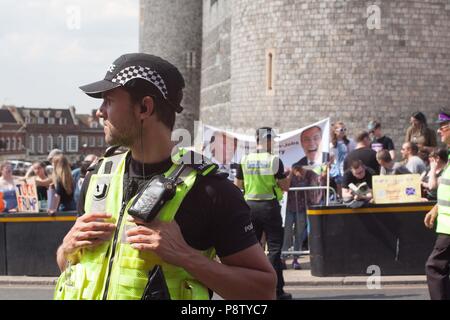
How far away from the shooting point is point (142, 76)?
2904 mm

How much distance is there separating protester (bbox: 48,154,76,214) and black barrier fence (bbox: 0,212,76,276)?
329 mm

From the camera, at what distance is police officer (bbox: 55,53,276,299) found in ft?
9.16

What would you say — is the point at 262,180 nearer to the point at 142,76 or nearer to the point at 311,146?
the point at 311,146

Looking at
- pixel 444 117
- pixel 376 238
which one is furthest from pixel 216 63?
pixel 444 117

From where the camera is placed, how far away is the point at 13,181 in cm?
1334

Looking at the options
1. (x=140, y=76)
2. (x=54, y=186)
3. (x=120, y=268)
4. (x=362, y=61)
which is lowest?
(x=54, y=186)

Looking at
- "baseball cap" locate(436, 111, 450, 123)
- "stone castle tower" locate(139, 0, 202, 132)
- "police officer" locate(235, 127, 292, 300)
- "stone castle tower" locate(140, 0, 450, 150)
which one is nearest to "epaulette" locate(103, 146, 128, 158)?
"baseball cap" locate(436, 111, 450, 123)

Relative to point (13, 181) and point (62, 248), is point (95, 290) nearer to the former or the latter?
point (62, 248)

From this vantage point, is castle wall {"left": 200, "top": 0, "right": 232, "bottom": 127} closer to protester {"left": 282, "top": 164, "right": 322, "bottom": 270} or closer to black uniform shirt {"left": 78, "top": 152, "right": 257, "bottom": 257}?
protester {"left": 282, "top": 164, "right": 322, "bottom": 270}

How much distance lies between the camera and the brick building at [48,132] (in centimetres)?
10081

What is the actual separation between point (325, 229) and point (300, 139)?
8.72 feet

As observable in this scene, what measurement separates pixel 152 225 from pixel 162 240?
0.19 ft

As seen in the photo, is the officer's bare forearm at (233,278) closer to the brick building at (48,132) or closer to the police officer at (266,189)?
the police officer at (266,189)

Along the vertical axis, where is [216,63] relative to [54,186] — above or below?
above
